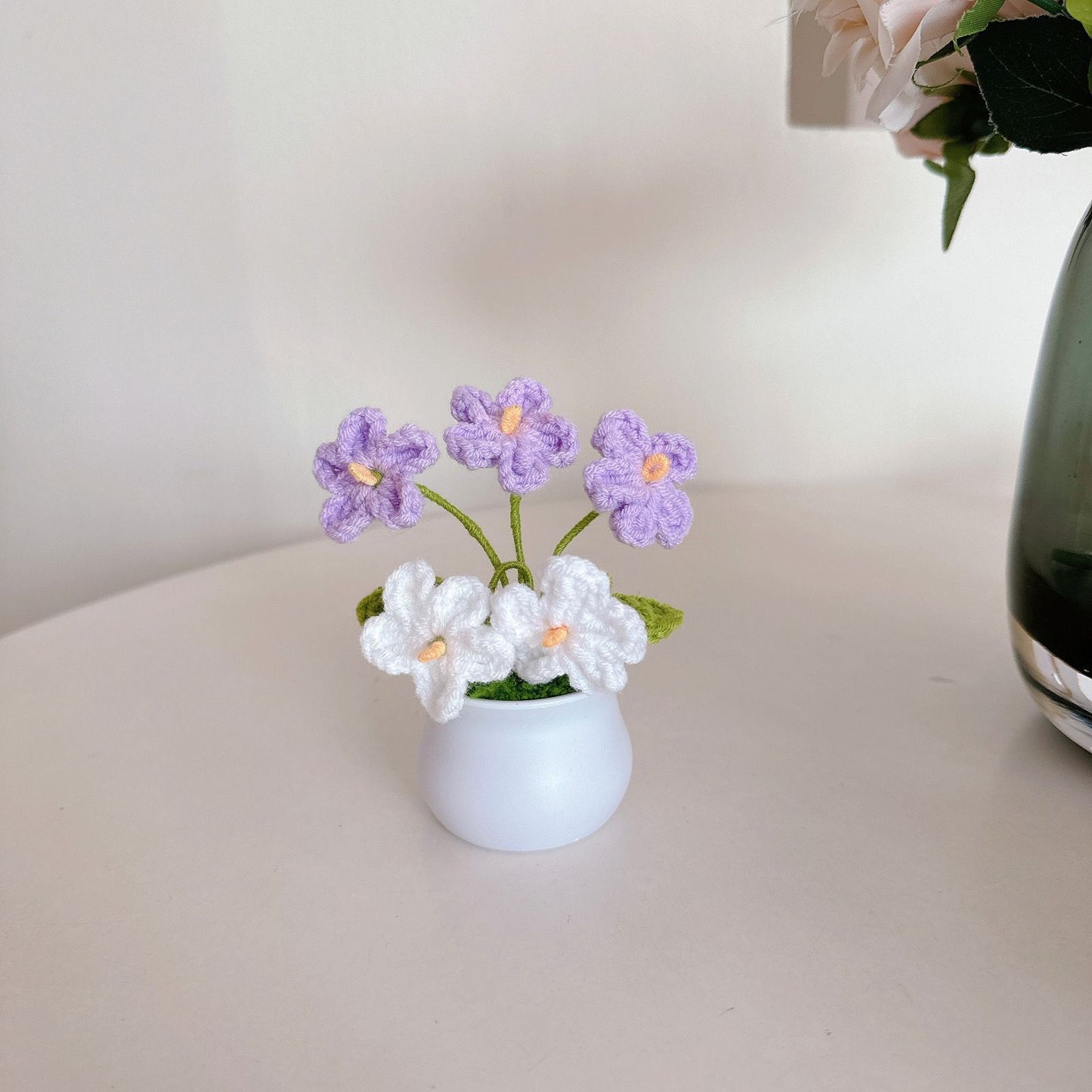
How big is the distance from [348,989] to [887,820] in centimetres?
27

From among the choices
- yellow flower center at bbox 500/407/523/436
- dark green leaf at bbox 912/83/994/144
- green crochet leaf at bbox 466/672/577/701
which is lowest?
green crochet leaf at bbox 466/672/577/701

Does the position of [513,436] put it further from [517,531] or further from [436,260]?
[436,260]

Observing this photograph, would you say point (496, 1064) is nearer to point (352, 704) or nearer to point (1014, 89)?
point (352, 704)

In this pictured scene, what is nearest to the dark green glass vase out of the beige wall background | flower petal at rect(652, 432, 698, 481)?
flower petal at rect(652, 432, 698, 481)

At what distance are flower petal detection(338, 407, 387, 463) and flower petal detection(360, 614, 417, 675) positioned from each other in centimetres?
7

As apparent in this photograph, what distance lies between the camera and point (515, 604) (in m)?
0.47

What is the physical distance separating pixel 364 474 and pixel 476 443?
5 centimetres

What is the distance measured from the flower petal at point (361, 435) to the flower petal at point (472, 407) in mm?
32

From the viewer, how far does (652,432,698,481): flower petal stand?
49 centimetres

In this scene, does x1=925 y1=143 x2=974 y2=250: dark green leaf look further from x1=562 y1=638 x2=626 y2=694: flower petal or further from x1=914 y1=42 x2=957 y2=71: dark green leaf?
x1=562 y1=638 x2=626 y2=694: flower petal

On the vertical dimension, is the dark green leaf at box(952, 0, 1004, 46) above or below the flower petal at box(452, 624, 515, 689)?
above

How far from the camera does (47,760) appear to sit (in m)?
0.62

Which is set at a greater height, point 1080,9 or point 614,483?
point 1080,9

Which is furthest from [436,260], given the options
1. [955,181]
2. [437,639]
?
[437,639]
